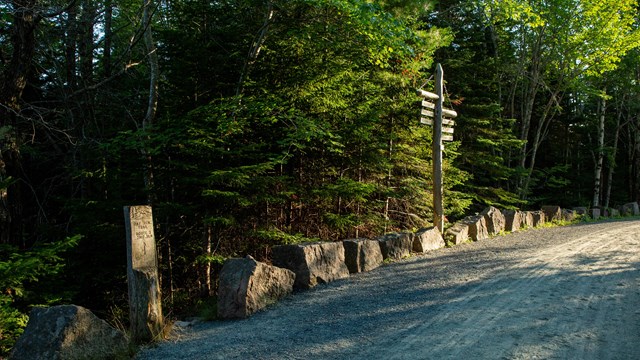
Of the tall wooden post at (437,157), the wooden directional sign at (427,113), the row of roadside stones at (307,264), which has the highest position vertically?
the wooden directional sign at (427,113)

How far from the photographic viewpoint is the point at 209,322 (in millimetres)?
4992

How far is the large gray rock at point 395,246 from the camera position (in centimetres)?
755

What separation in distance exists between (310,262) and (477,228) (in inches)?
212

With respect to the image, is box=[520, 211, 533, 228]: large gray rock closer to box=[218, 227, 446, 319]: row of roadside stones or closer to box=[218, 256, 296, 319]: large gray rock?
box=[218, 227, 446, 319]: row of roadside stones

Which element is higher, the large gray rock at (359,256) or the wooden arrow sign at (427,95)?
the wooden arrow sign at (427,95)

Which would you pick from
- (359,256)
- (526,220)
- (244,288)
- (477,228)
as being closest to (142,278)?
(244,288)

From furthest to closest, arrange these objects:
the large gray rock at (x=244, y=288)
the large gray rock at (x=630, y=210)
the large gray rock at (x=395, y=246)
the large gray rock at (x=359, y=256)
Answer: the large gray rock at (x=630, y=210)
the large gray rock at (x=395, y=246)
the large gray rock at (x=359, y=256)
the large gray rock at (x=244, y=288)

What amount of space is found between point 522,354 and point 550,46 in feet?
61.0

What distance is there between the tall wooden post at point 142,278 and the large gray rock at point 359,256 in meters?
3.07

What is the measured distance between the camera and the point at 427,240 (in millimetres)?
8484

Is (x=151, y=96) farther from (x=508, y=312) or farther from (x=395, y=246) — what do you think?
(x=508, y=312)

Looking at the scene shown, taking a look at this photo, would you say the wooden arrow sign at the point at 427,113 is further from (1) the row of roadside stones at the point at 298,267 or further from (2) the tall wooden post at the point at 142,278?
(2) the tall wooden post at the point at 142,278

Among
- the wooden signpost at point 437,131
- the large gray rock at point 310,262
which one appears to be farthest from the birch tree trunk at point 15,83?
the wooden signpost at point 437,131

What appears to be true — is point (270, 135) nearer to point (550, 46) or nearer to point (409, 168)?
point (409, 168)
